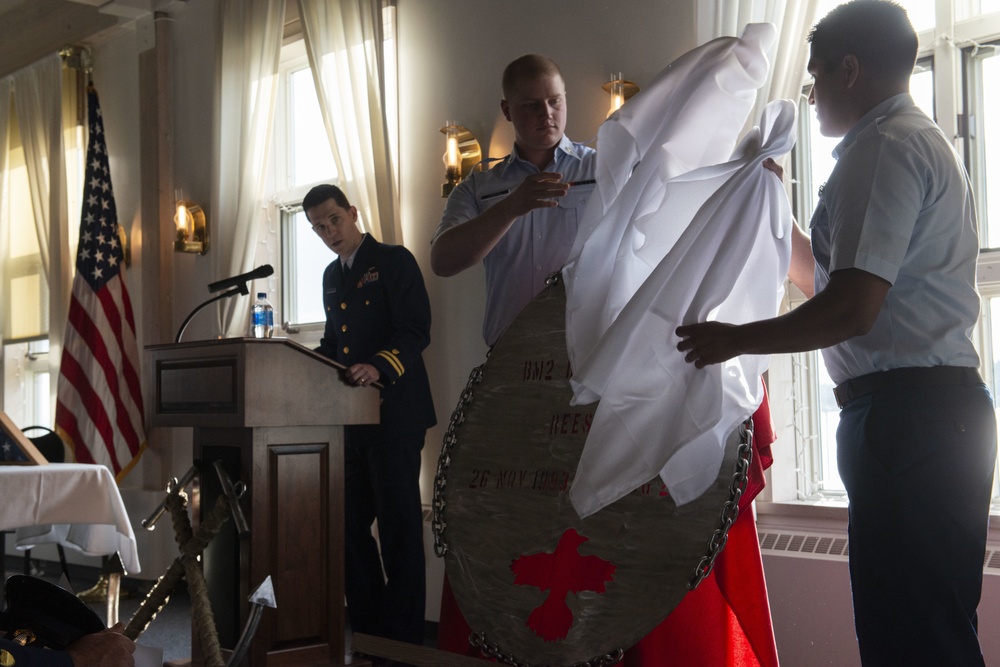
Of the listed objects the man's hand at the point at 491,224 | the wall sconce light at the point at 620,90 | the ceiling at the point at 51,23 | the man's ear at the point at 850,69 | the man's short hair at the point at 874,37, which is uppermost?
the ceiling at the point at 51,23

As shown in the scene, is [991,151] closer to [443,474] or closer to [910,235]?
[910,235]

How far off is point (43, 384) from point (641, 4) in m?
5.16

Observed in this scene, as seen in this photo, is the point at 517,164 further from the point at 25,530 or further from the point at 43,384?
the point at 43,384

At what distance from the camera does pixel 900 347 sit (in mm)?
1522

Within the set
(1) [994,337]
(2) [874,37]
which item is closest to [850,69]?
(2) [874,37]

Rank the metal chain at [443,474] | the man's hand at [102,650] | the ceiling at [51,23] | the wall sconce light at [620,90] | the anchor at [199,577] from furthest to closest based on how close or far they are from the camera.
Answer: the ceiling at [51,23]
the wall sconce light at [620,90]
the anchor at [199,577]
the metal chain at [443,474]
the man's hand at [102,650]

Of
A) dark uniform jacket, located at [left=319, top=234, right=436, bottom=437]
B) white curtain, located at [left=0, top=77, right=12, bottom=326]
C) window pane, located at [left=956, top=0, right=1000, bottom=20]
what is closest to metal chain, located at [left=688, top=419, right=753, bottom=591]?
dark uniform jacket, located at [left=319, top=234, right=436, bottom=437]

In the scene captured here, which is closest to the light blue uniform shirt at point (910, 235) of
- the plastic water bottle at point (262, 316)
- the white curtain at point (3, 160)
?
the plastic water bottle at point (262, 316)

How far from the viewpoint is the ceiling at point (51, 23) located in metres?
5.66

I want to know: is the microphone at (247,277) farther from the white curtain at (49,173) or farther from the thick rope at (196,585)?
the white curtain at (49,173)

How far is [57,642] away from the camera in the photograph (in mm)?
1771

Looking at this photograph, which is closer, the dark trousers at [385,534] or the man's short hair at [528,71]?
the man's short hair at [528,71]

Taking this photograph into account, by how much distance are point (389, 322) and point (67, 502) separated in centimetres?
116

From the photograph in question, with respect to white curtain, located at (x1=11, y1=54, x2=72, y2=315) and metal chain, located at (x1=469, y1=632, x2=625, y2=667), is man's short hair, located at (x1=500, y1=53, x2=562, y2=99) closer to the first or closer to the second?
metal chain, located at (x1=469, y1=632, x2=625, y2=667)
